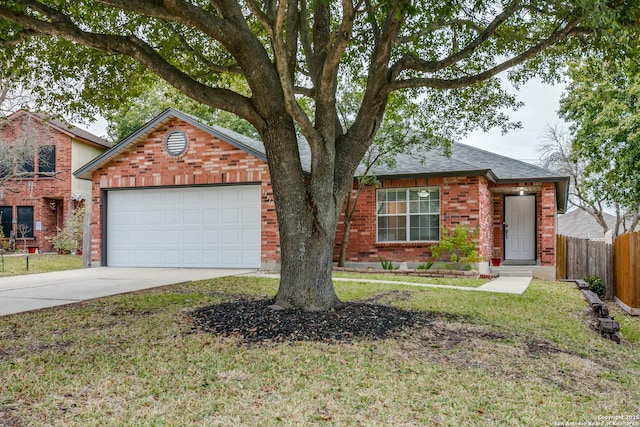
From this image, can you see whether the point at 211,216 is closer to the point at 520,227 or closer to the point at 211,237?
the point at 211,237

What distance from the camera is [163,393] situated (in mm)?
4090

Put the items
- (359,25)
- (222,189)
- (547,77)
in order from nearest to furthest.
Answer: (359,25)
(547,77)
(222,189)

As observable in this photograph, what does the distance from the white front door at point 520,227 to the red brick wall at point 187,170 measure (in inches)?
333

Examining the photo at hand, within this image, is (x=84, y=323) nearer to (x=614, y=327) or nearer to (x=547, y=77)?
(x=614, y=327)

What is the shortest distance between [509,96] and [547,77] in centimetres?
78

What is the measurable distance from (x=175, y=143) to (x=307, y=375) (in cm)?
1195

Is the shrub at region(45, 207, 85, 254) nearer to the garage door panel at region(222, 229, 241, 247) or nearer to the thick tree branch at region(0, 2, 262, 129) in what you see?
the garage door panel at region(222, 229, 241, 247)

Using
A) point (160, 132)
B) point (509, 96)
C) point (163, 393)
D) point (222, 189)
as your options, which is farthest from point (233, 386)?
point (160, 132)

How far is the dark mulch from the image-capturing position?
5.92 m

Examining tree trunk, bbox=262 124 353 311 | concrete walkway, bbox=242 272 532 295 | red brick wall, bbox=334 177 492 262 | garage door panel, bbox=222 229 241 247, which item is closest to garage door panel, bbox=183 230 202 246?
garage door panel, bbox=222 229 241 247

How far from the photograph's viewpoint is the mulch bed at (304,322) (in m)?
5.91

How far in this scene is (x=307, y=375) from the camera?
4.55 m

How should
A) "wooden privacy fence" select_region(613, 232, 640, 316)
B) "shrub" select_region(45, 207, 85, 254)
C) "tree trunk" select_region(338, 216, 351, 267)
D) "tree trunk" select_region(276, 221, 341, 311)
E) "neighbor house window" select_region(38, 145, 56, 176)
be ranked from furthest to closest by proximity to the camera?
"neighbor house window" select_region(38, 145, 56, 176) → "shrub" select_region(45, 207, 85, 254) → "tree trunk" select_region(338, 216, 351, 267) → "wooden privacy fence" select_region(613, 232, 640, 316) → "tree trunk" select_region(276, 221, 341, 311)

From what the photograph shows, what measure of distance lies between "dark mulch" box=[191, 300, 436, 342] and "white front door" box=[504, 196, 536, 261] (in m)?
11.1
